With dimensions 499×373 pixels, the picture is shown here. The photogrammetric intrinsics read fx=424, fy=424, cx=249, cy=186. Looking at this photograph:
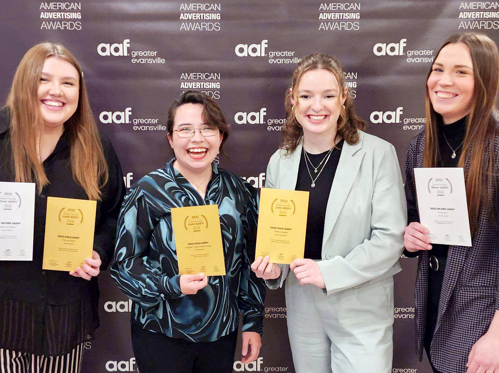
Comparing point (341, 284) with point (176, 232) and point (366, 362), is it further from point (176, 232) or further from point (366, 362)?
point (176, 232)

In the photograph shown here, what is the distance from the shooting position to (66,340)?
6.52 ft

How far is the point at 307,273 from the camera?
6.10 feet

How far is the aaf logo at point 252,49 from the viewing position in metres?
2.65

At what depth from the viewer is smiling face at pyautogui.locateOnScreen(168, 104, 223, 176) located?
191 cm

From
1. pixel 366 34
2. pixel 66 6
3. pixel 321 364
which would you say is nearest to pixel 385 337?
pixel 321 364

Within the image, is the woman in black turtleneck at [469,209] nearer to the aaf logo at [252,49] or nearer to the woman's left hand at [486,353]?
the woman's left hand at [486,353]

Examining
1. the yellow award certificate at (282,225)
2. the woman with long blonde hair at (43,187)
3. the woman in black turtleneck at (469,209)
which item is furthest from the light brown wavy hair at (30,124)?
the woman in black turtleneck at (469,209)

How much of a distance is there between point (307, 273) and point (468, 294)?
2.15ft

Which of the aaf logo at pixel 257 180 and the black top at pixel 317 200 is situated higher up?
the aaf logo at pixel 257 180

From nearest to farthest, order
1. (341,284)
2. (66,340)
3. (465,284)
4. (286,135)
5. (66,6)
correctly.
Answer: (465,284)
(341,284)
(66,340)
(286,135)
(66,6)

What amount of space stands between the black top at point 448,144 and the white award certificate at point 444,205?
0.12 m

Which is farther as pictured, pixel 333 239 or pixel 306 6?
pixel 306 6

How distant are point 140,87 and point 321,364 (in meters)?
1.93

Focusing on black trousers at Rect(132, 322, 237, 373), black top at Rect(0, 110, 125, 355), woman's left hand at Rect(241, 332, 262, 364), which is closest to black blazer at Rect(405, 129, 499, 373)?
woman's left hand at Rect(241, 332, 262, 364)
